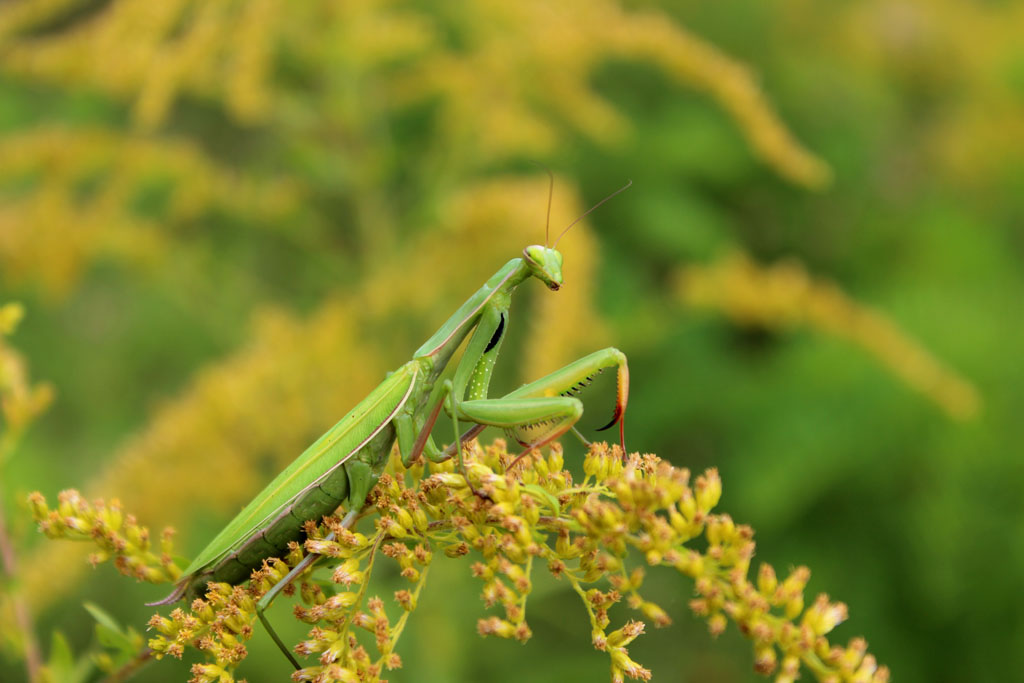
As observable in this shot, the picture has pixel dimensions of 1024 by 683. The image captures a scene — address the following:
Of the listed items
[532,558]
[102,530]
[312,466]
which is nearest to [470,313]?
[312,466]

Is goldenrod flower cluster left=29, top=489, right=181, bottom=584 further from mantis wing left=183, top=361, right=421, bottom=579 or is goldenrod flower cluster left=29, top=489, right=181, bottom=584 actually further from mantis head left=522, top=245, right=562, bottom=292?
mantis head left=522, top=245, right=562, bottom=292

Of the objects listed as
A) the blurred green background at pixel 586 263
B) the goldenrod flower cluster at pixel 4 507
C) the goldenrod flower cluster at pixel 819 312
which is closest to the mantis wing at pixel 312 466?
the goldenrod flower cluster at pixel 4 507

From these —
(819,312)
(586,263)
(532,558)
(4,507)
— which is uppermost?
(4,507)

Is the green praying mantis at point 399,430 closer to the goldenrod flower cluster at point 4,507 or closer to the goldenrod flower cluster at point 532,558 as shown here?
the goldenrod flower cluster at point 532,558

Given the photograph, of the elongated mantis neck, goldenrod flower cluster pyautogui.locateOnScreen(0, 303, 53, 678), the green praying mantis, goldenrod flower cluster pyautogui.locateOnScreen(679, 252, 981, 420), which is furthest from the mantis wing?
goldenrod flower cluster pyautogui.locateOnScreen(679, 252, 981, 420)

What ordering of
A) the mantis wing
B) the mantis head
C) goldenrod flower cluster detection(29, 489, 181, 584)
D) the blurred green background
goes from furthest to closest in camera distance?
the blurred green background → the mantis head → the mantis wing → goldenrod flower cluster detection(29, 489, 181, 584)

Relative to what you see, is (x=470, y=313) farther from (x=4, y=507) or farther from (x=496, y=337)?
(x=4, y=507)
